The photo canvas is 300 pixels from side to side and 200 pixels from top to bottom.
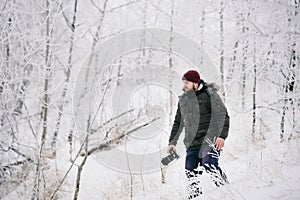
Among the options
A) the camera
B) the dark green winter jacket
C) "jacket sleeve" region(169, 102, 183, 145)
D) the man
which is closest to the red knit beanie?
the man

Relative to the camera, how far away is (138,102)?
927cm

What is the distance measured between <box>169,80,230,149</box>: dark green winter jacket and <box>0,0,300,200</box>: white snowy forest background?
65cm

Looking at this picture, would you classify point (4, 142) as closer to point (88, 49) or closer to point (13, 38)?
point (13, 38)

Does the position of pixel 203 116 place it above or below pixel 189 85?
below

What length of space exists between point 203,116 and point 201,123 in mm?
106

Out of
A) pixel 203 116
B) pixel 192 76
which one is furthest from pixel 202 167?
pixel 192 76

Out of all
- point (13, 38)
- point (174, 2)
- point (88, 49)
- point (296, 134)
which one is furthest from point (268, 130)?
point (13, 38)

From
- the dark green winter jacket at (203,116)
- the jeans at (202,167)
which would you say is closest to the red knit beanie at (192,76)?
the dark green winter jacket at (203,116)

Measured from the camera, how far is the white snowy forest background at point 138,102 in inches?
171

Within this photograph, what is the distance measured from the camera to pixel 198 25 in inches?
346

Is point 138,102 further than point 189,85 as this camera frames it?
Yes

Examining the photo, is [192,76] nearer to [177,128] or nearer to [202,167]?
[177,128]

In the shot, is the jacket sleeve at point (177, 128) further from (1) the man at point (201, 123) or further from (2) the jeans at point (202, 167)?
(2) the jeans at point (202, 167)

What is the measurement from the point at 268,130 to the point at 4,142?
627 cm
